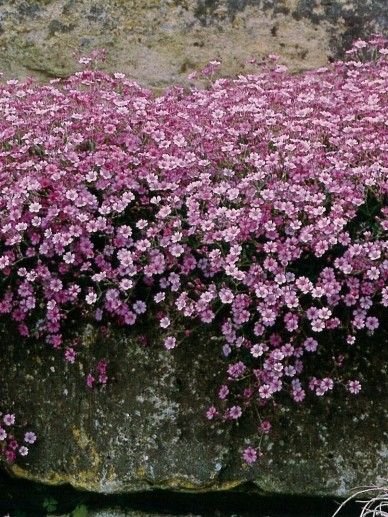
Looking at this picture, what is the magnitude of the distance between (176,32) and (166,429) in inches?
137

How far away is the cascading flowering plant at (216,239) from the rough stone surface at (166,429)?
97 millimetres

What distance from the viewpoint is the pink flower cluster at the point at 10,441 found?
3.88 m

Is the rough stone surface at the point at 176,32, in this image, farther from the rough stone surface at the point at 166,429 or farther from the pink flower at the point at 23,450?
the pink flower at the point at 23,450

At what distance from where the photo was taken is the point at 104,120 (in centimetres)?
424

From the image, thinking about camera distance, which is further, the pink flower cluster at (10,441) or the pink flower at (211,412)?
the pink flower cluster at (10,441)

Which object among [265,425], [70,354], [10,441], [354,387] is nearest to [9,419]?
[10,441]

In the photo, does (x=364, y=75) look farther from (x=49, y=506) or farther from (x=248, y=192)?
(x=49, y=506)

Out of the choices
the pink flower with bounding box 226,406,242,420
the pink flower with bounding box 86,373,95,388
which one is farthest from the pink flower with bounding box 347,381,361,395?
the pink flower with bounding box 86,373,95,388

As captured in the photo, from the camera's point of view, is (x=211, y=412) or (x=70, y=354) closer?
(x=211, y=412)

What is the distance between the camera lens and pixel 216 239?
11.7 feet

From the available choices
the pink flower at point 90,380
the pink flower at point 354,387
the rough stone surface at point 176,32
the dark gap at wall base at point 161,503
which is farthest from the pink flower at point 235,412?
the rough stone surface at point 176,32

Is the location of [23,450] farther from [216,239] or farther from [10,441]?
[216,239]

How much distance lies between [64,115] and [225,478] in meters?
2.02

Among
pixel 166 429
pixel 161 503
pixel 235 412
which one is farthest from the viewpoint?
pixel 161 503
